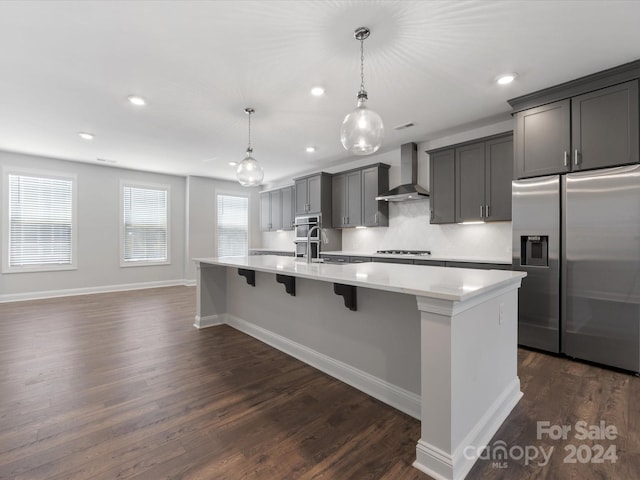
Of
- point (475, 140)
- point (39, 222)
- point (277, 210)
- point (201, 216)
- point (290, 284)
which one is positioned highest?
point (475, 140)

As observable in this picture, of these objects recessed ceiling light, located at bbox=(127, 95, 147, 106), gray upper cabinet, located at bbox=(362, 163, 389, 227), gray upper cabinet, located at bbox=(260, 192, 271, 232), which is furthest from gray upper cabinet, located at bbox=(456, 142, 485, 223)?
gray upper cabinet, located at bbox=(260, 192, 271, 232)

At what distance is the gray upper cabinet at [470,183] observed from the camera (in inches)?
154

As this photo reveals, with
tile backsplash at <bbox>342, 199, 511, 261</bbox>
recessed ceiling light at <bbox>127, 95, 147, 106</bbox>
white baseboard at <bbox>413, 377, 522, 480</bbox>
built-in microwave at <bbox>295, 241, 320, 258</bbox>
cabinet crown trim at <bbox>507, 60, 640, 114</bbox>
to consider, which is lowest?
white baseboard at <bbox>413, 377, 522, 480</bbox>

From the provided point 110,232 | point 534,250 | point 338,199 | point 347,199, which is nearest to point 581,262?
point 534,250

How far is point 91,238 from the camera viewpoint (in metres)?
6.20

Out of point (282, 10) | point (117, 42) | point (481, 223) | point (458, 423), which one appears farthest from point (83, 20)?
point (481, 223)

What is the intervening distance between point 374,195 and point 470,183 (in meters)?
1.63

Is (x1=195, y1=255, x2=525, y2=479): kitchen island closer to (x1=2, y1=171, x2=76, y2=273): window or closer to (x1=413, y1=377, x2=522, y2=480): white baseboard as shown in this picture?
(x1=413, y1=377, x2=522, y2=480): white baseboard

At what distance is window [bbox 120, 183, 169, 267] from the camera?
665cm

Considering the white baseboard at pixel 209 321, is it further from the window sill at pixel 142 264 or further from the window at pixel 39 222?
the window at pixel 39 222

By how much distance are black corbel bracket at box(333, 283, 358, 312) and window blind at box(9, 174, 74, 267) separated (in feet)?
20.8

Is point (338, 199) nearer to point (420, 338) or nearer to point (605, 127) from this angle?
point (605, 127)

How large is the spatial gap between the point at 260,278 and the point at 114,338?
1.85 meters

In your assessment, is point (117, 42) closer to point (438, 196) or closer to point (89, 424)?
point (89, 424)
